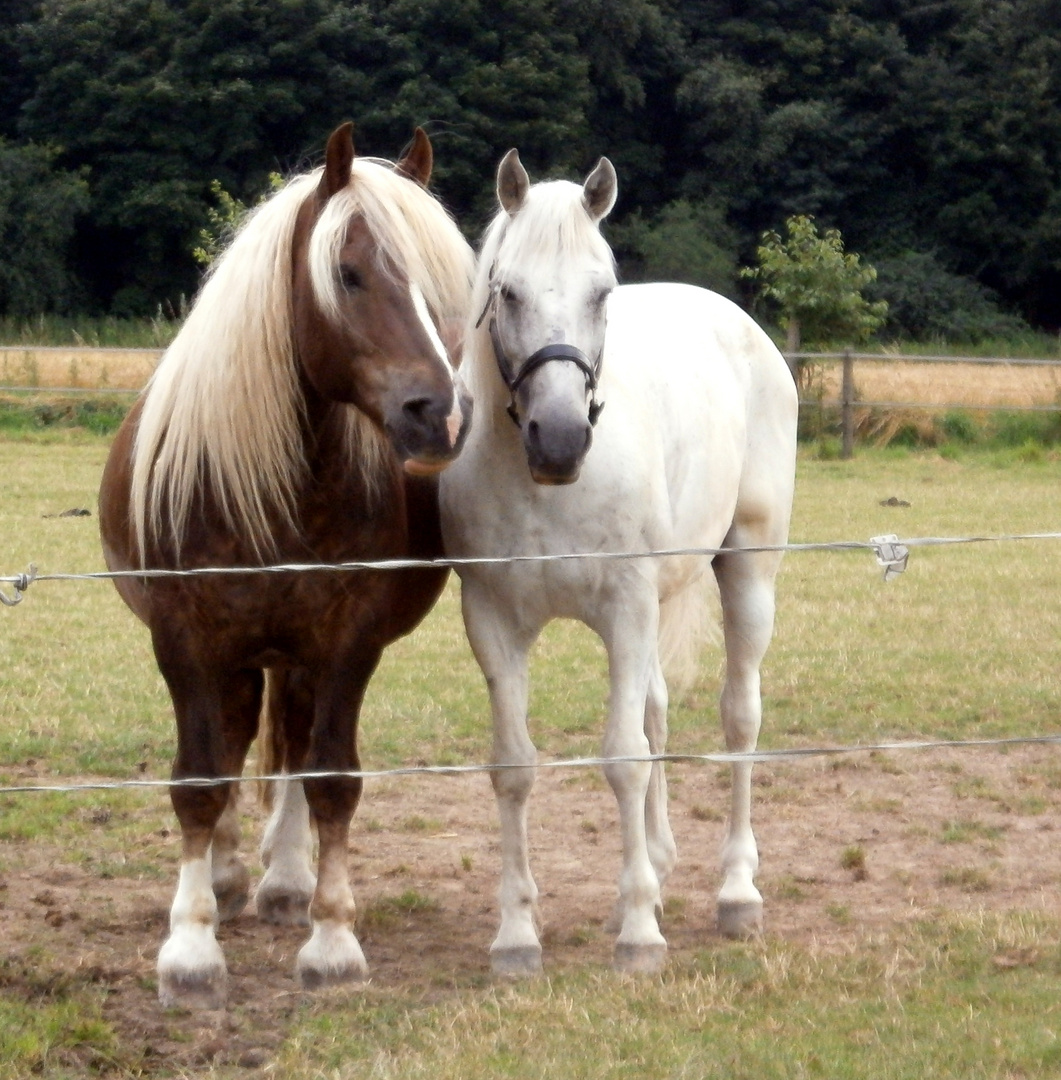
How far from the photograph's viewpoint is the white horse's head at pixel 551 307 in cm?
352

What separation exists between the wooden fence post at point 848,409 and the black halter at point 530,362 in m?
14.3

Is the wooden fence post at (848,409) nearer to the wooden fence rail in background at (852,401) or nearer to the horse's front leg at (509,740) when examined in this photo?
the wooden fence rail in background at (852,401)

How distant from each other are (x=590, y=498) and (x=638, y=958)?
45.2 inches

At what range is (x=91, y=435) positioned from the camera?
60.2ft

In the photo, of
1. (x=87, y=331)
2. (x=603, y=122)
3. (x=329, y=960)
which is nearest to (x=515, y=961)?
(x=329, y=960)

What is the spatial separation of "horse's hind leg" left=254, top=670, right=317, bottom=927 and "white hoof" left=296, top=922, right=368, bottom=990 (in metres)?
0.60

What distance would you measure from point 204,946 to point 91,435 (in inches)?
605

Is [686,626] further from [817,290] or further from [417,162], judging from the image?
[817,290]

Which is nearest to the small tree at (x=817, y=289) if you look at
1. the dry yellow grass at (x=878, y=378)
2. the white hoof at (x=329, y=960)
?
the dry yellow grass at (x=878, y=378)

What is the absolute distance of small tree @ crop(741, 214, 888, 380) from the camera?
20969 mm

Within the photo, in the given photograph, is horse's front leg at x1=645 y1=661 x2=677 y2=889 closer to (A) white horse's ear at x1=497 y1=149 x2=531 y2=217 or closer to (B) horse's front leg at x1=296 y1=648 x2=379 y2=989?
(B) horse's front leg at x1=296 y1=648 x2=379 y2=989

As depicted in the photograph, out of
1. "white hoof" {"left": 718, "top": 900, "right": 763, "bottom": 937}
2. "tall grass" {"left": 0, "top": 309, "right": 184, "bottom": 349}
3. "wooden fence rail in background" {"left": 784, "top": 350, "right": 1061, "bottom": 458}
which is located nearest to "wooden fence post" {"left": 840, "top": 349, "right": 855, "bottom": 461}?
"wooden fence rail in background" {"left": 784, "top": 350, "right": 1061, "bottom": 458}

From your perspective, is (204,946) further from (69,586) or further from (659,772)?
(69,586)

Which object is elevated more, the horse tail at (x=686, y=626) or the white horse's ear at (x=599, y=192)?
the white horse's ear at (x=599, y=192)
